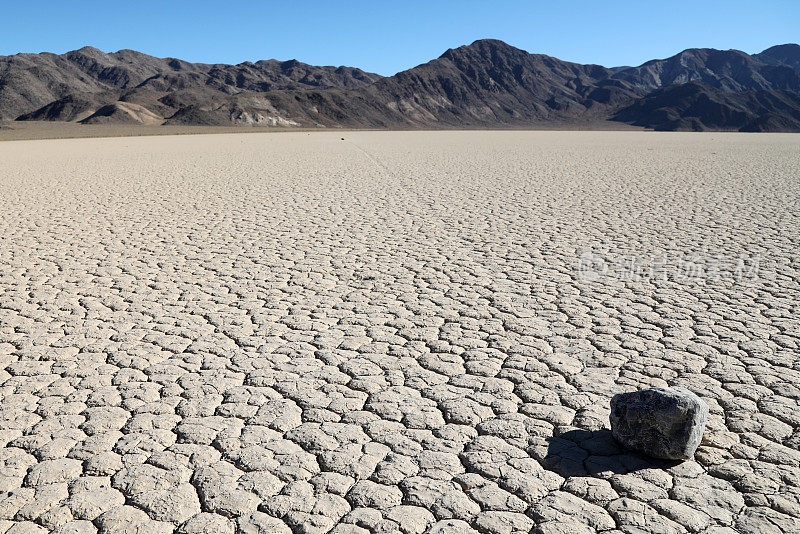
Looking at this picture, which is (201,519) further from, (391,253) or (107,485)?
(391,253)

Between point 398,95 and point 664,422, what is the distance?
320ft

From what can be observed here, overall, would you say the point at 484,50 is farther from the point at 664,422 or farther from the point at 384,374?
the point at 664,422

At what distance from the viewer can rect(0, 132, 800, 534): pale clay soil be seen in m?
2.25

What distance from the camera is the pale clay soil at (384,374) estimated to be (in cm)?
225

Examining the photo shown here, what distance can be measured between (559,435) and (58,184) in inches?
462

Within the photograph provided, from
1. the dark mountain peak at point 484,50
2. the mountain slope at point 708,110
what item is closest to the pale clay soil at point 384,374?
the mountain slope at point 708,110

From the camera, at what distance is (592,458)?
2525 millimetres

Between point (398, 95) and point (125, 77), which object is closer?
point (398, 95)

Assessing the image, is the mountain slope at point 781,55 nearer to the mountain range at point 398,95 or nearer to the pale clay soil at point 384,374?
the mountain range at point 398,95

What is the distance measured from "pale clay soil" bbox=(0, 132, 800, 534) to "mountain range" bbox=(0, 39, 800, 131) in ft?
212

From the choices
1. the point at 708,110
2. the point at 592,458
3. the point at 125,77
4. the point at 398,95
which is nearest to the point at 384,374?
the point at 592,458

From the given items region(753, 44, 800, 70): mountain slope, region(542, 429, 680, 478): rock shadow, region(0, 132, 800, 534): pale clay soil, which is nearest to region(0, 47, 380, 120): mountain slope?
region(0, 132, 800, 534): pale clay soil

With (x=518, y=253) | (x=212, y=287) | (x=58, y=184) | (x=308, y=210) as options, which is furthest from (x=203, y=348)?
(x=58, y=184)

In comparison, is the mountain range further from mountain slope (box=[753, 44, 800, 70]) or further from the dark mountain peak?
mountain slope (box=[753, 44, 800, 70])
